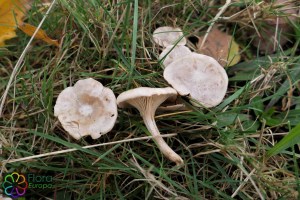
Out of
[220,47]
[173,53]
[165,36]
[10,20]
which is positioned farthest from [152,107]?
[10,20]

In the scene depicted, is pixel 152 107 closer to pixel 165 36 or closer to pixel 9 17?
pixel 165 36

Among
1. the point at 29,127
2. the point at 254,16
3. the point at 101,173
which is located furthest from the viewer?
the point at 254,16

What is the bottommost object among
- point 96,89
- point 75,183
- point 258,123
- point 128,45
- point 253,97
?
point 75,183

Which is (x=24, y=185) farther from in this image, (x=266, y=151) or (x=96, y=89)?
(x=266, y=151)

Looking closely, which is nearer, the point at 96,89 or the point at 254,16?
the point at 96,89

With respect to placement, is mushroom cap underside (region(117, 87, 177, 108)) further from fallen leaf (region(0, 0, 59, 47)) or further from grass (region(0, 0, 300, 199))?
fallen leaf (region(0, 0, 59, 47))

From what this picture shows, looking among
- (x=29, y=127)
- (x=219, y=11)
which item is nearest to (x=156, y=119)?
(x=29, y=127)

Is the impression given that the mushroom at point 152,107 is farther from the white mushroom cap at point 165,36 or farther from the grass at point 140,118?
the white mushroom cap at point 165,36

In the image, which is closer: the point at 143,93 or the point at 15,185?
the point at 143,93
